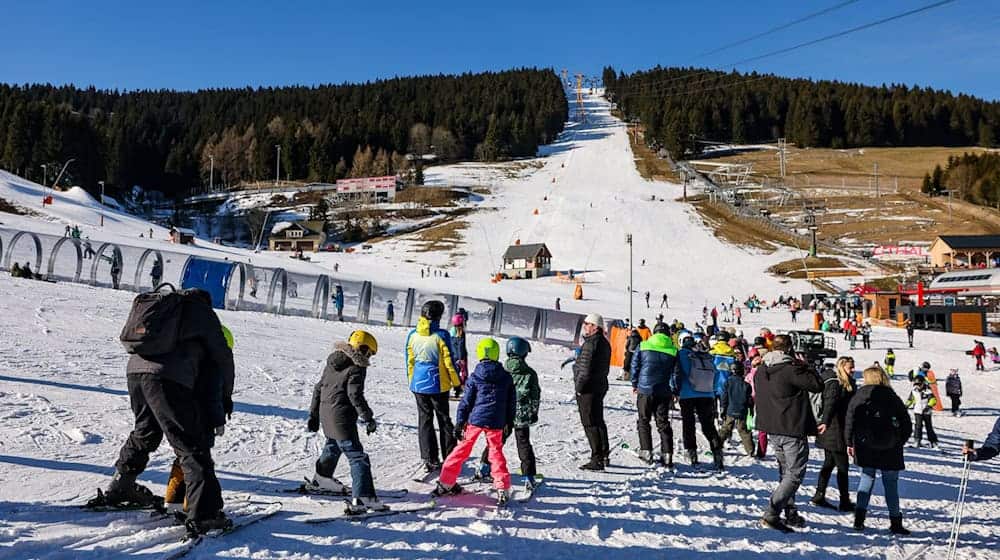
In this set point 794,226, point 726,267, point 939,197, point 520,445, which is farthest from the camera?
point 939,197

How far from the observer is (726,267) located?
2215 inches

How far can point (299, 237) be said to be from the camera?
3135 inches

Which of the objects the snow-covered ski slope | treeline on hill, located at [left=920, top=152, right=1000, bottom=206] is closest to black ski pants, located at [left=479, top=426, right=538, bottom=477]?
the snow-covered ski slope

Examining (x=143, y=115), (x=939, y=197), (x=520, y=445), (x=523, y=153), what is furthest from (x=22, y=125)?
(x=939, y=197)

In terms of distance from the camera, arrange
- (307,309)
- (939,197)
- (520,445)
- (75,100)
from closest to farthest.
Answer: (520,445) < (307,309) < (939,197) < (75,100)

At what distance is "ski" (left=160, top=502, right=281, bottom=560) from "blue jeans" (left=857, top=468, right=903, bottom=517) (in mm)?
4677

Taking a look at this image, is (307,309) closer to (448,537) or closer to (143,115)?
(448,537)

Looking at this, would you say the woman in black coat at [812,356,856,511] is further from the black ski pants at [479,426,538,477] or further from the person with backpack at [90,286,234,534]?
the person with backpack at [90,286,234,534]

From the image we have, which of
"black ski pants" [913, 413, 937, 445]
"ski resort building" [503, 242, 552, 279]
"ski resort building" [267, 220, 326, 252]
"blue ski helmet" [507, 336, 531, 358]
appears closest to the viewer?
"blue ski helmet" [507, 336, 531, 358]

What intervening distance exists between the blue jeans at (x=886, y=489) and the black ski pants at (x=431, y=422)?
355cm

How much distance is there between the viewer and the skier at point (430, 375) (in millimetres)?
6113

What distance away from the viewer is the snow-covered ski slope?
14.3 ft

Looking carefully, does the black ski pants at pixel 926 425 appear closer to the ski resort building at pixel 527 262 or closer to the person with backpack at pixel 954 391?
the person with backpack at pixel 954 391

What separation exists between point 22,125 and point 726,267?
3111 inches
